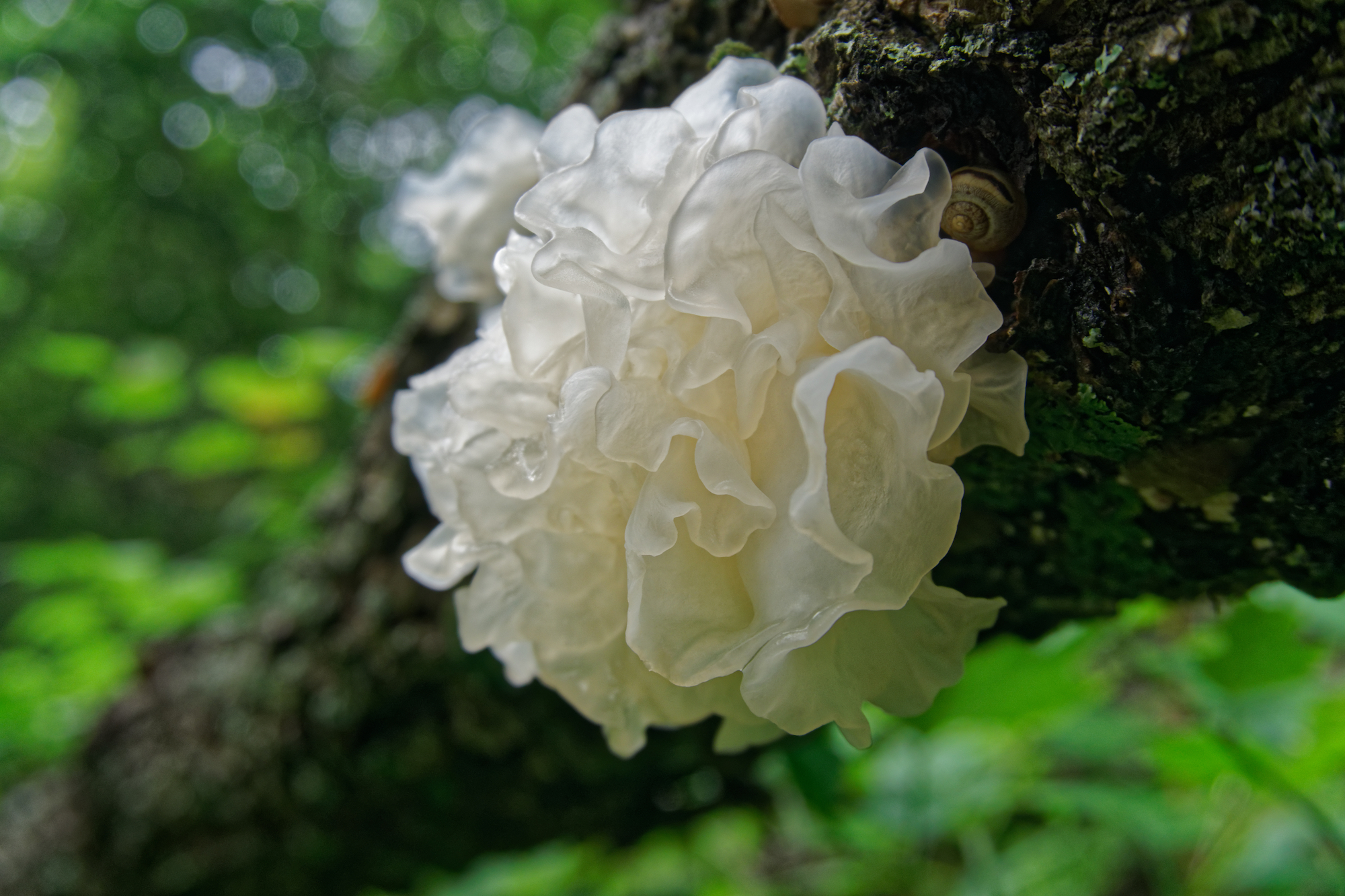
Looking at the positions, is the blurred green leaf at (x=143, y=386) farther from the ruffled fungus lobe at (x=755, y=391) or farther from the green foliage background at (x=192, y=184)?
the green foliage background at (x=192, y=184)

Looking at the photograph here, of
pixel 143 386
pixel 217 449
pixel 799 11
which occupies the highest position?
pixel 799 11

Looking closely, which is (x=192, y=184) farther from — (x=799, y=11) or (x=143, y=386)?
(x=799, y=11)

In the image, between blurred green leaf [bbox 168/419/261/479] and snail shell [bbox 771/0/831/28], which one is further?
blurred green leaf [bbox 168/419/261/479]

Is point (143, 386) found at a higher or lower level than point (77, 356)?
lower

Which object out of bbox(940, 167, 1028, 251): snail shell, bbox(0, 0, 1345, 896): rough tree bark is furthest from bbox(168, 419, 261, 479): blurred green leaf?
bbox(940, 167, 1028, 251): snail shell

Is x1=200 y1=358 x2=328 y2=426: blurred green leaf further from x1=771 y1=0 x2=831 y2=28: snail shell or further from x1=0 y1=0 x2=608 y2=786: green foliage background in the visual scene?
x1=0 y1=0 x2=608 y2=786: green foliage background

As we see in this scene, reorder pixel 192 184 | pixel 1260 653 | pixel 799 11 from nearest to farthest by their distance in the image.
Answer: pixel 799 11
pixel 1260 653
pixel 192 184

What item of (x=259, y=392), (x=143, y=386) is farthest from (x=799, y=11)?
(x=143, y=386)
